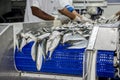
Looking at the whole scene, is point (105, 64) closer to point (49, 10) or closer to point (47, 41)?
point (47, 41)

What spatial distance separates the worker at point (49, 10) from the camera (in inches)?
80.9

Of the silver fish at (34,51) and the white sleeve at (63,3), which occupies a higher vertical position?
the white sleeve at (63,3)

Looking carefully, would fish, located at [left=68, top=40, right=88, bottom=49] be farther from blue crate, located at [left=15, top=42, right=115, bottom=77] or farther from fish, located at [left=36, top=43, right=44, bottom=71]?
fish, located at [left=36, top=43, right=44, bottom=71]

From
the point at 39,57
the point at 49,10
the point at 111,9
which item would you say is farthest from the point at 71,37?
the point at 111,9

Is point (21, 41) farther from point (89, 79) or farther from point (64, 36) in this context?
point (89, 79)

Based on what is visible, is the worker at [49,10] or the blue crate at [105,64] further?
the worker at [49,10]

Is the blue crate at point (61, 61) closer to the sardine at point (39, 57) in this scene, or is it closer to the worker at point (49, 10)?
the sardine at point (39, 57)

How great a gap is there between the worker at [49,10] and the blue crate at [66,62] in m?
0.79

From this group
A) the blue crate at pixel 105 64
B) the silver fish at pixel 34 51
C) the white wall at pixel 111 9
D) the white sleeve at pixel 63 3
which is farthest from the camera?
the white wall at pixel 111 9

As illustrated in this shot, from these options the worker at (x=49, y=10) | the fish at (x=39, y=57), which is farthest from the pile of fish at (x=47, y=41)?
the worker at (x=49, y=10)

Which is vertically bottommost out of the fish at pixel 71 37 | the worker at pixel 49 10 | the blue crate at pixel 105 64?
the blue crate at pixel 105 64

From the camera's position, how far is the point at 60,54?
3.92 feet

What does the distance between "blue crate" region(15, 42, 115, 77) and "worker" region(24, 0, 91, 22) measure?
0.79 m

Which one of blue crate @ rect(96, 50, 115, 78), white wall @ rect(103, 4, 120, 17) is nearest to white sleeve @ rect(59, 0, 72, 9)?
blue crate @ rect(96, 50, 115, 78)
